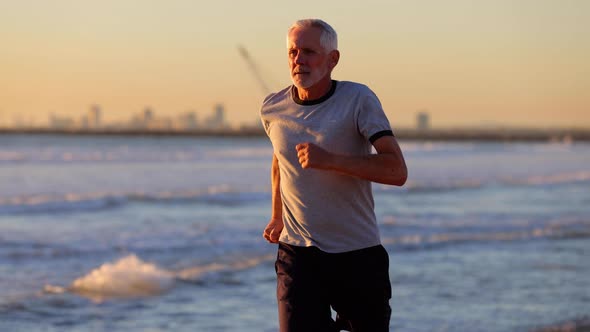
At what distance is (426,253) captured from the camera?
1186 cm

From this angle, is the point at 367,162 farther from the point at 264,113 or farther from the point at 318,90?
the point at 264,113

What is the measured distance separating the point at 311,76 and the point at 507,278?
22.0 feet

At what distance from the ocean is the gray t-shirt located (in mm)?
3771

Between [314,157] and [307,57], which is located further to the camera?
[307,57]

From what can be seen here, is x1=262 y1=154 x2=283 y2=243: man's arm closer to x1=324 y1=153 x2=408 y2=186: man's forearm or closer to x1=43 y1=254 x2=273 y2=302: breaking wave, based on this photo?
x1=324 y1=153 x2=408 y2=186: man's forearm

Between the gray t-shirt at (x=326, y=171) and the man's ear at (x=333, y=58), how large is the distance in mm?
70

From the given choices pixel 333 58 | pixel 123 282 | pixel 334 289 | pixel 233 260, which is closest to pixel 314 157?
pixel 333 58

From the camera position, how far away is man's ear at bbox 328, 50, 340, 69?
11.9 feet

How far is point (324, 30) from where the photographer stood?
141 inches

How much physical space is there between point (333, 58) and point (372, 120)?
32 cm

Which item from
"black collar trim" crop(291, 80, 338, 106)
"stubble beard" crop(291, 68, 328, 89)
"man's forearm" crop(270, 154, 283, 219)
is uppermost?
"stubble beard" crop(291, 68, 328, 89)

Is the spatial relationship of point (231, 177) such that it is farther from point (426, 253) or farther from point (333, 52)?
point (333, 52)

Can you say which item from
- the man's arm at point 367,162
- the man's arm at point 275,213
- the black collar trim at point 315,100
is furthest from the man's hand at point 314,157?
the man's arm at point 275,213

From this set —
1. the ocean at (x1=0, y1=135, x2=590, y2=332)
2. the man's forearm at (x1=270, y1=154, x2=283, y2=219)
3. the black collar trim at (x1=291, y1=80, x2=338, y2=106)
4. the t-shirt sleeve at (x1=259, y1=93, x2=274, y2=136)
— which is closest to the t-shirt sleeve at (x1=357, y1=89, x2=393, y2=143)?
the black collar trim at (x1=291, y1=80, x2=338, y2=106)
